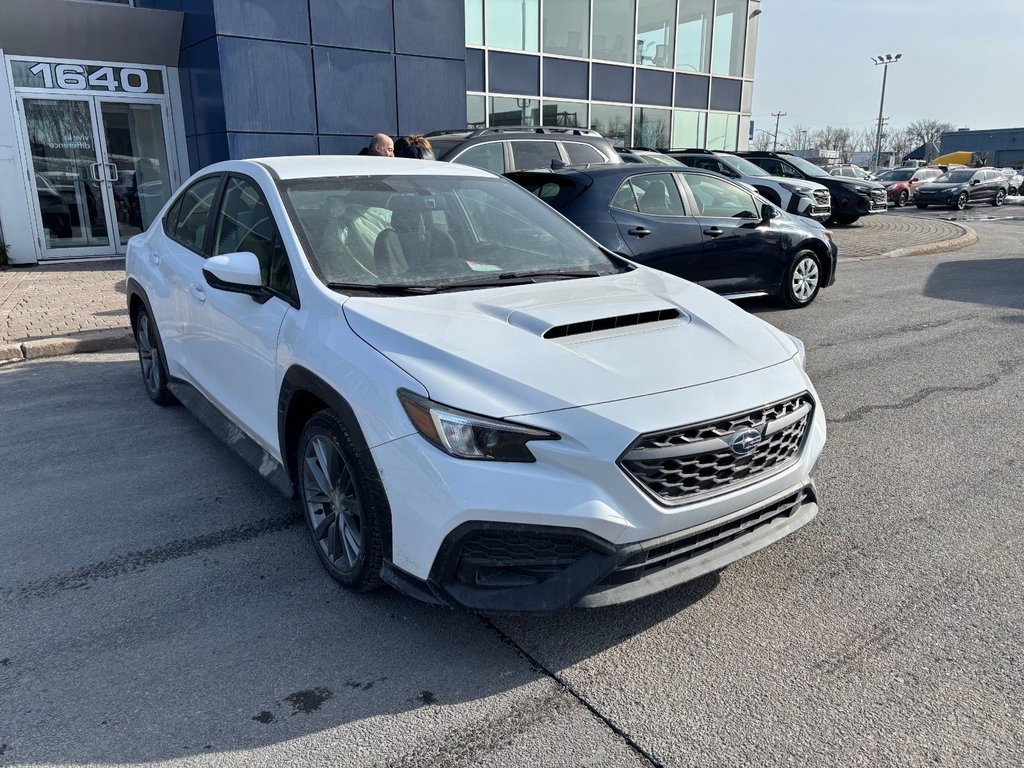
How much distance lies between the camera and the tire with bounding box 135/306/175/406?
5336mm

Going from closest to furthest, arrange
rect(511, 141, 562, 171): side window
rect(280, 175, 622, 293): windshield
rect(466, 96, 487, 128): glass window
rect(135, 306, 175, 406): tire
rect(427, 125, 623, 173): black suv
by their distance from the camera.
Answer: rect(280, 175, 622, 293): windshield
rect(135, 306, 175, 406): tire
rect(427, 125, 623, 173): black suv
rect(511, 141, 562, 171): side window
rect(466, 96, 487, 128): glass window

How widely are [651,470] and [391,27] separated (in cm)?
1264

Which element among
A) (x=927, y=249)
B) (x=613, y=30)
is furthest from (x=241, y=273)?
(x=613, y=30)

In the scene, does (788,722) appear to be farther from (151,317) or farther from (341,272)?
(151,317)

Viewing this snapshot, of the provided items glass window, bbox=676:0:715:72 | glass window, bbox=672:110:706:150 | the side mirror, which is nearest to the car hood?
the side mirror

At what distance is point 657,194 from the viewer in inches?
311

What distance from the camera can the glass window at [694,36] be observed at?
21688 millimetres

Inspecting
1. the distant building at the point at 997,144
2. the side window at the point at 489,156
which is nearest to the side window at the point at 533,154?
the side window at the point at 489,156

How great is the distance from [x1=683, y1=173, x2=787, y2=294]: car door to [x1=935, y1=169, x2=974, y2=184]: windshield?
27147 millimetres

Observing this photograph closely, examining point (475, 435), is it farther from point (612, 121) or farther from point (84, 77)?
point (612, 121)

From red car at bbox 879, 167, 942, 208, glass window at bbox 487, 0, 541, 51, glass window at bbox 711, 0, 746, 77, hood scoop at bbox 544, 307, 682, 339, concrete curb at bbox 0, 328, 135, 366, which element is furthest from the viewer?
red car at bbox 879, 167, 942, 208

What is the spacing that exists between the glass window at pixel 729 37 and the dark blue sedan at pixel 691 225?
16048mm

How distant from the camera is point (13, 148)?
1183 cm

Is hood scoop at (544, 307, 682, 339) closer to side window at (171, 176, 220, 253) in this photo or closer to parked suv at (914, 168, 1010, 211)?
side window at (171, 176, 220, 253)
